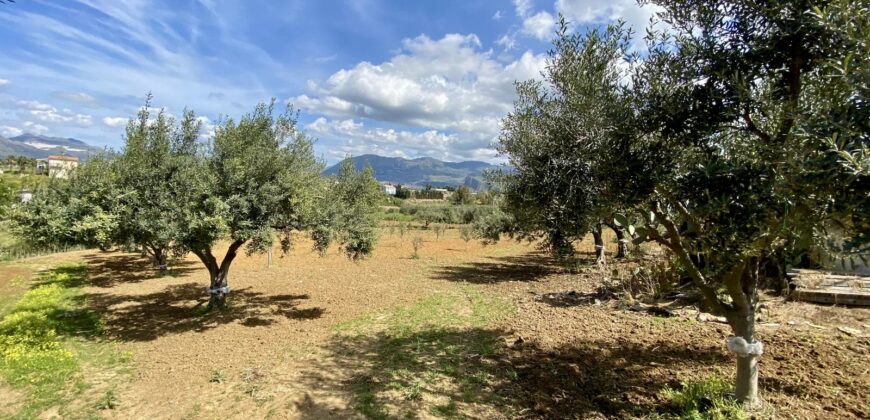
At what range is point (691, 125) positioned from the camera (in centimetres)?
420

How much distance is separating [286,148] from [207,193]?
2.40 m

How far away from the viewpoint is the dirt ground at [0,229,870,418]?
18.4 ft

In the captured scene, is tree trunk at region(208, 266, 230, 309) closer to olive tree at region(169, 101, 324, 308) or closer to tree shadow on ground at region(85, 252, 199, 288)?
olive tree at region(169, 101, 324, 308)

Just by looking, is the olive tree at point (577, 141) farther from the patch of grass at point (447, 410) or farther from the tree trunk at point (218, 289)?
the tree trunk at point (218, 289)

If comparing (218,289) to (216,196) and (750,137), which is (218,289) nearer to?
(216,196)

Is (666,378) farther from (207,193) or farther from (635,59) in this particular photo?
(207,193)

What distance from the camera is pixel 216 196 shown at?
874cm

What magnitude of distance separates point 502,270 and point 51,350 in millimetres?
14899

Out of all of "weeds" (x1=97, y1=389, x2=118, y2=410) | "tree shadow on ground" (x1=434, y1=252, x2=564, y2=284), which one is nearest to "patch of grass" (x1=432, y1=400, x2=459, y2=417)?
"weeds" (x1=97, y1=389, x2=118, y2=410)

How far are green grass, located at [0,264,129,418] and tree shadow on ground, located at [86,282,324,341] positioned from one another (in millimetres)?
508

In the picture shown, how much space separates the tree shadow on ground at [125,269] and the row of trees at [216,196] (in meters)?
5.31

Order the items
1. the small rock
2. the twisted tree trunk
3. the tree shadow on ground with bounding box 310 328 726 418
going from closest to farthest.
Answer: the tree shadow on ground with bounding box 310 328 726 418, the small rock, the twisted tree trunk

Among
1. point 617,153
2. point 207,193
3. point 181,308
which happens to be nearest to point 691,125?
point 617,153

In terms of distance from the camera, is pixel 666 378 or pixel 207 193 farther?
pixel 207 193
